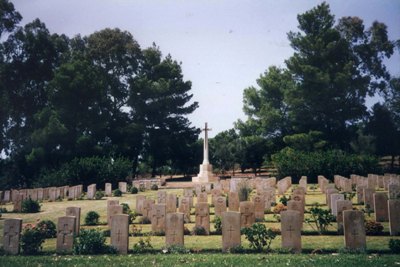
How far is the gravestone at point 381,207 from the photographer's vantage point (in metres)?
14.0

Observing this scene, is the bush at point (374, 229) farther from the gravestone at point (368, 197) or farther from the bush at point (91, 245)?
the bush at point (91, 245)

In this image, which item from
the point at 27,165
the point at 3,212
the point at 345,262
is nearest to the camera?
the point at 345,262

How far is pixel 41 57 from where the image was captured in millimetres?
44219

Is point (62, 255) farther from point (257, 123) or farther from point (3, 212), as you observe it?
point (257, 123)

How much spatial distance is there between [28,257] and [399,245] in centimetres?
1010

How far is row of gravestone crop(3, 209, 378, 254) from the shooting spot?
995cm

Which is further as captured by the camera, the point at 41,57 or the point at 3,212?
the point at 41,57

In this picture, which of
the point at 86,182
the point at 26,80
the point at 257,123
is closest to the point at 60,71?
the point at 26,80

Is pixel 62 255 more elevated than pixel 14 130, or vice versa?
pixel 14 130

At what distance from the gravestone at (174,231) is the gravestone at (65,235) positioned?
2.87 m

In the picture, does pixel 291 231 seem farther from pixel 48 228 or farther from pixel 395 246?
pixel 48 228

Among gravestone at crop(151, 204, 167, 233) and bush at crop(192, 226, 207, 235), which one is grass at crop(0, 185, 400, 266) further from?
gravestone at crop(151, 204, 167, 233)

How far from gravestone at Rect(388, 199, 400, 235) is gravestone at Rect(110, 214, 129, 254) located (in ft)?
27.9

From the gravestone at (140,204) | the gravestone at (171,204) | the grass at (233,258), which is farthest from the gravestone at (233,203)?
the grass at (233,258)
